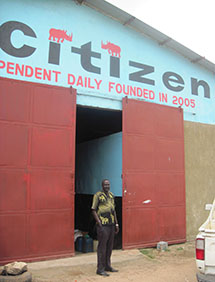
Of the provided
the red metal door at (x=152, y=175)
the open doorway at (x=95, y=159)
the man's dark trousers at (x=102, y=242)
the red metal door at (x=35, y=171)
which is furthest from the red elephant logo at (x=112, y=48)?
the man's dark trousers at (x=102, y=242)

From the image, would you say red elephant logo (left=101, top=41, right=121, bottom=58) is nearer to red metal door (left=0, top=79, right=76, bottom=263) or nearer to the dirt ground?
red metal door (left=0, top=79, right=76, bottom=263)

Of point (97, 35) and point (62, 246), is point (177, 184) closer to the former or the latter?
point (62, 246)

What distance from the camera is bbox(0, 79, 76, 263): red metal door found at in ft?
20.9

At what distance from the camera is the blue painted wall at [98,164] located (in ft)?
28.4

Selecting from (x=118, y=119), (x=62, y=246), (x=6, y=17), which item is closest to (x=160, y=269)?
(x=62, y=246)

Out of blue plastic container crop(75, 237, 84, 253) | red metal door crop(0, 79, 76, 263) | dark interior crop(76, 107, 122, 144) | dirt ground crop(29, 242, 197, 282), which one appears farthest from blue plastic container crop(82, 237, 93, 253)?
dark interior crop(76, 107, 122, 144)

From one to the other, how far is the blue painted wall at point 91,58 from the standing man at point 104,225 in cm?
263

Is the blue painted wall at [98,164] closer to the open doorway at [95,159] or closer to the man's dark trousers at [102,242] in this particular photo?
the open doorway at [95,159]

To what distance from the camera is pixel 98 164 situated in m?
9.86

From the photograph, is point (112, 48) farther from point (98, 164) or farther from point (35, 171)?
point (35, 171)

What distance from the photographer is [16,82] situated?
6.69 metres

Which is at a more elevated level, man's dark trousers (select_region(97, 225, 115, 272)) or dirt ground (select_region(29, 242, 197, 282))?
man's dark trousers (select_region(97, 225, 115, 272))

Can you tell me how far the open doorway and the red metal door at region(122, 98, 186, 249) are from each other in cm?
50

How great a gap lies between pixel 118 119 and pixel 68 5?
12.2 feet
